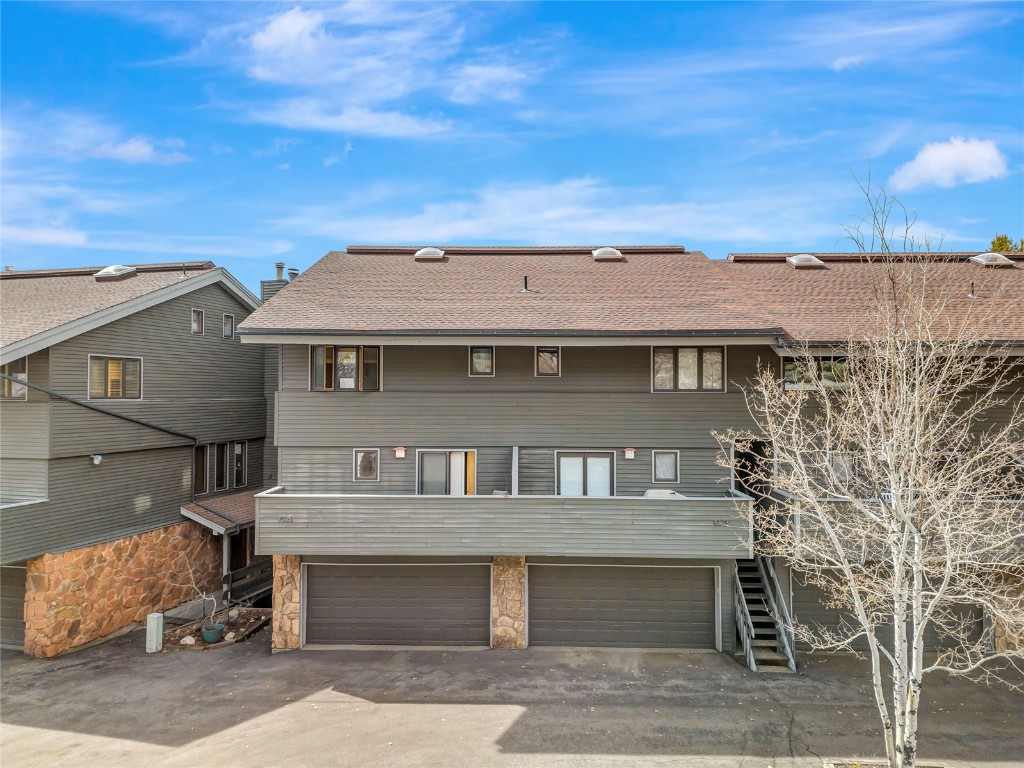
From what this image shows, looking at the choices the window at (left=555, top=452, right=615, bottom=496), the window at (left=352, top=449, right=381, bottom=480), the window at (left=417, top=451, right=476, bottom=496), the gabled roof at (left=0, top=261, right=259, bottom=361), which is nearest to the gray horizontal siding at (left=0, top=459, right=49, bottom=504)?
the gabled roof at (left=0, top=261, right=259, bottom=361)

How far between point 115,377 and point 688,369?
13.6 meters

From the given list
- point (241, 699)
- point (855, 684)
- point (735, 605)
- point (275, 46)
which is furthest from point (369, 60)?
point (855, 684)

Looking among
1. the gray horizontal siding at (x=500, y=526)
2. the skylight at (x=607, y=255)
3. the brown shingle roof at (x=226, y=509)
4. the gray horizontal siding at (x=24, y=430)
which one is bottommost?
the brown shingle roof at (x=226, y=509)

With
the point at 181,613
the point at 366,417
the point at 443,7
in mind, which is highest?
the point at 443,7

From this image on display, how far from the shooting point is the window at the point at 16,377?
37.7 ft

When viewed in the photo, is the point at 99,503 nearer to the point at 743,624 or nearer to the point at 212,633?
the point at 212,633

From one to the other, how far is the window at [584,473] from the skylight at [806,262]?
835 centimetres

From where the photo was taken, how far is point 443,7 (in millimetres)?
12250

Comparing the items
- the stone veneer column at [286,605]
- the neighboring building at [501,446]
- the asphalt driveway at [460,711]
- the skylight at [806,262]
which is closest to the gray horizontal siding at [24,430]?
the asphalt driveway at [460,711]

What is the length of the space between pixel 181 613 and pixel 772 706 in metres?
13.2

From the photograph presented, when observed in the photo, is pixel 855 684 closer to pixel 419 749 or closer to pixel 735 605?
pixel 735 605

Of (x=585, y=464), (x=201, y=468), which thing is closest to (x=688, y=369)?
(x=585, y=464)

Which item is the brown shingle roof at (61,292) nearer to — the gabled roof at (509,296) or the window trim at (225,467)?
the gabled roof at (509,296)

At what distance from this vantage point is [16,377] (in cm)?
1146
